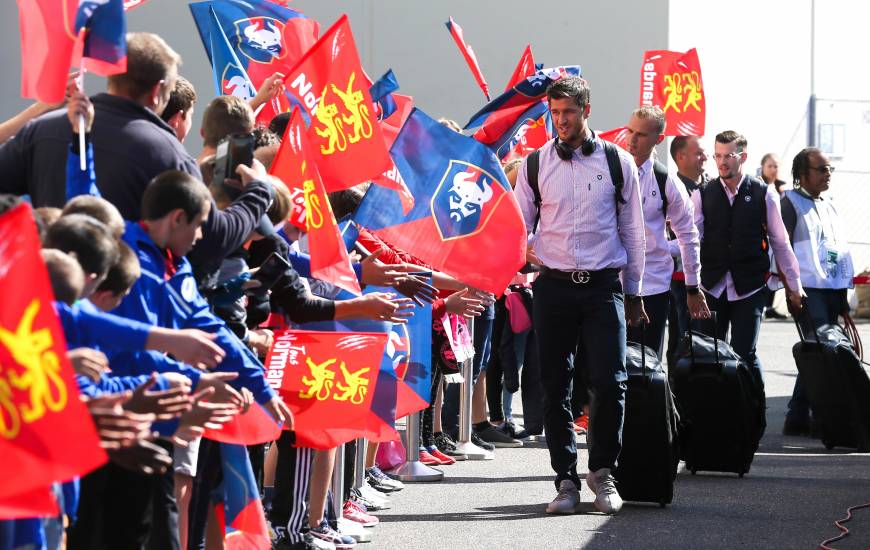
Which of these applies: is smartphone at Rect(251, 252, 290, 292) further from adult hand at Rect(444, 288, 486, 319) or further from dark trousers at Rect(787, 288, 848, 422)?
dark trousers at Rect(787, 288, 848, 422)

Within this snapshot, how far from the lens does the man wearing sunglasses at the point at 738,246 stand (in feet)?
31.2

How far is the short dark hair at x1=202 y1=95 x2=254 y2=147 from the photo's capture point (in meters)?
5.51

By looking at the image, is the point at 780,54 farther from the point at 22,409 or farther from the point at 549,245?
the point at 22,409

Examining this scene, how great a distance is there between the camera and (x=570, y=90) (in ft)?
23.8

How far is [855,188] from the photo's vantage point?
23.5 meters

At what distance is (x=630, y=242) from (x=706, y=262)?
2395 millimetres

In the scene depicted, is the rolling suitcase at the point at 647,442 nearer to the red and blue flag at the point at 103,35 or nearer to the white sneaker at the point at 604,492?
the white sneaker at the point at 604,492

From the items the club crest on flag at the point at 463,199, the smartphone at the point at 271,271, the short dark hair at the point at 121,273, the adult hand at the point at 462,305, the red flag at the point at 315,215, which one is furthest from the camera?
the adult hand at the point at 462,305

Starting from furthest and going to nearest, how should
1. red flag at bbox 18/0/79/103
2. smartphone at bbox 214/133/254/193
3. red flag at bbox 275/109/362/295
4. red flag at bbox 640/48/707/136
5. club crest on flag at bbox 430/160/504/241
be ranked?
red flag at bbox 640/48/707/136
club crest on flag at bbox 430/160/504/241
red flag at bbox 275/109/362/295
smartphone at bbox 214/133/254/193
red flag at bbox 18/0/79/103

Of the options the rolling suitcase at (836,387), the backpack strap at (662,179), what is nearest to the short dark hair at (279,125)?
the backpack strap at (662,179)

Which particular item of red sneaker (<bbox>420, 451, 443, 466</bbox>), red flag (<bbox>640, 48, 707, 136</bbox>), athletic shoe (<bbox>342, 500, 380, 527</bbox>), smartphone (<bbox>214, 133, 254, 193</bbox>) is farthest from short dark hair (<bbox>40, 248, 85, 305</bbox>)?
red flag (<bbox>640, 48, 707, 136</bbox>)

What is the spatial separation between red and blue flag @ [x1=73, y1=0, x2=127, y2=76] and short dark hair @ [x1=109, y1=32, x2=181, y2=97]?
Answer: 0.87ft

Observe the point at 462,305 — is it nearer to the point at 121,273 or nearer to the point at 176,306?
the point at 176,306

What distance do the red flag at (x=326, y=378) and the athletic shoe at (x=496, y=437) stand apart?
4.27 m
